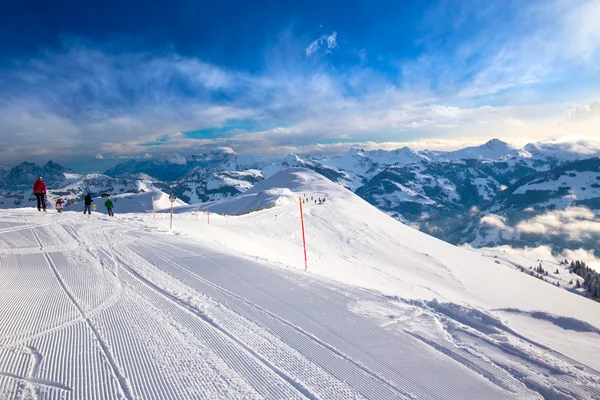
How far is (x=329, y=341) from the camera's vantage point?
19.8 ft

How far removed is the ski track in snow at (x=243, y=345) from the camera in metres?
4.61

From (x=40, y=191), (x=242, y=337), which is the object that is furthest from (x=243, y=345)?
(x=40, y=191)

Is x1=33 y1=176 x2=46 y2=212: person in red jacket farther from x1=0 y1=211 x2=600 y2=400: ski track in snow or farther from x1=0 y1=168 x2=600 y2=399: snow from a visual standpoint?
x1=0 y1=211 x2=600 y2=400: ski track in snow

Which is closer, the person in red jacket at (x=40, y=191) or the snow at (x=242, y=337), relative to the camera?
the snow at (x=242, y=337)

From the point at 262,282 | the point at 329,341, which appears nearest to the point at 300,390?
the point at 329,341

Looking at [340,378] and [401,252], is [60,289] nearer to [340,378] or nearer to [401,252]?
[340,378]

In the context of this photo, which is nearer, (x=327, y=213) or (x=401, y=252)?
(x=401, y=252)

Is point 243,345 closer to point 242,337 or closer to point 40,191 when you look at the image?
point 242,337

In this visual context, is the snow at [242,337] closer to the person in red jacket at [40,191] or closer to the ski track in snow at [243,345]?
the ski track in snow at [243,345]

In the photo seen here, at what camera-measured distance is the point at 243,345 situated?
5.71 m

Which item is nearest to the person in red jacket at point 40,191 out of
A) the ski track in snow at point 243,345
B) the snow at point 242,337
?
the snow at point 242,337

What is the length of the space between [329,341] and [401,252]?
2789 centimetres

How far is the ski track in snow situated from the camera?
A: 4609mm

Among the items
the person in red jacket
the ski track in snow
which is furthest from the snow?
the person in red jacket
